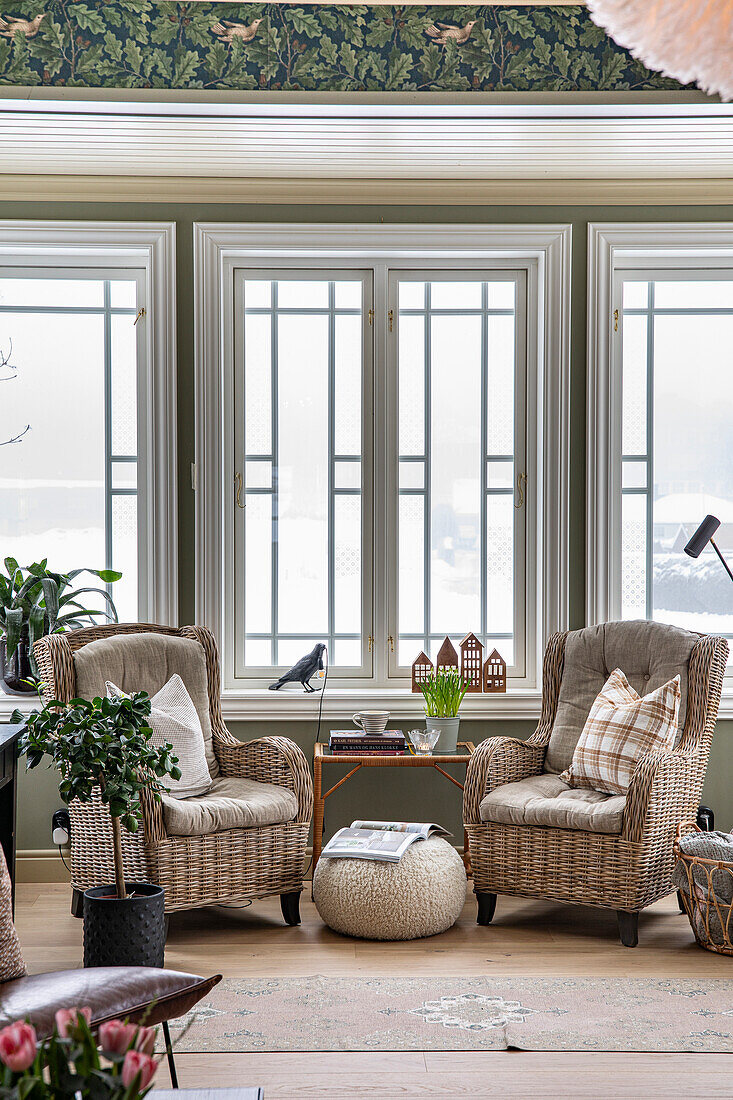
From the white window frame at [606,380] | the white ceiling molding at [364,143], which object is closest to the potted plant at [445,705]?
the white window frame at [606,380]

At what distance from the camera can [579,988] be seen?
2.72 metres

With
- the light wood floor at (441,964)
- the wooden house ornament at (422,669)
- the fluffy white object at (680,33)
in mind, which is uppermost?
the fluffy white object at (680,33)

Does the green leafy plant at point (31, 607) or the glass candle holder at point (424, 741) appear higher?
the green leafy plant at point (31, 607)

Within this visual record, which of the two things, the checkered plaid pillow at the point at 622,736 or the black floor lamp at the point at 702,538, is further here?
the black floor lamp at the point at 702,538

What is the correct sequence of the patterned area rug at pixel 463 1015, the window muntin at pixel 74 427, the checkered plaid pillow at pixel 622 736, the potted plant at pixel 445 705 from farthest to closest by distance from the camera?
the window muntin at pixel 74 427
the potted plant at pixel 445 705
the checkered plaid pillow at pixel 622 736
the patterned area rug at pixel 463 1015

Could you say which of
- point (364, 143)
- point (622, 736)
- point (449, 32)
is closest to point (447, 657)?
point (622, 736)

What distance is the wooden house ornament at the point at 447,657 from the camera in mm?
3807

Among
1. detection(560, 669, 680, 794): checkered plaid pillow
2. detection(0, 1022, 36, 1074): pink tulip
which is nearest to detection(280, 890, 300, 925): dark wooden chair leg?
detection(560, 669, 680, 794): checkered plaid pillow

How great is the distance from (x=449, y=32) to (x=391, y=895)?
305cm

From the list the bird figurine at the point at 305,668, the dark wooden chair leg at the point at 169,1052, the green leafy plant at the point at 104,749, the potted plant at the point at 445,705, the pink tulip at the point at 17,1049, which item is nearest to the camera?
the pink tulip at the point at 17,1049

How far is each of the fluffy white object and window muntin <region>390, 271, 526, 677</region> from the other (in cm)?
240

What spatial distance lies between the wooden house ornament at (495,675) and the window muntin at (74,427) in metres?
1.52

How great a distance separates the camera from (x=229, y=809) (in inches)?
121

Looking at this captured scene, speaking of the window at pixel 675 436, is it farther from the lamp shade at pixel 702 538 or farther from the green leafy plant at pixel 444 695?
the green leafy plant at pixel 444 695
